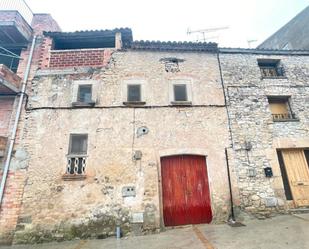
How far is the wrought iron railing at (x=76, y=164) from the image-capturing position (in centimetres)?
673

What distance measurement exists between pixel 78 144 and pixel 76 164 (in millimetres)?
736

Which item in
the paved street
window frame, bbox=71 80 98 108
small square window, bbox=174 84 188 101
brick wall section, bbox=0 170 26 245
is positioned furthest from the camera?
small square window, bbox=174 84 188 101

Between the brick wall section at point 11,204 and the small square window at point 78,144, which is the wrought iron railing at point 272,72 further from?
the brick wall section at point 11,204

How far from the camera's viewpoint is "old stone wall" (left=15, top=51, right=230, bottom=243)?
6246mm

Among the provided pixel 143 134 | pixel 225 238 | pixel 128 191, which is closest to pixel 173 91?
pixel 143 134

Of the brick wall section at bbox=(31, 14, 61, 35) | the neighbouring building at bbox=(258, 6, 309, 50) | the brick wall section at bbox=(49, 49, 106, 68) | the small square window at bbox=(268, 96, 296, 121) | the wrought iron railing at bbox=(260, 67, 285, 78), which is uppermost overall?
the neighbouring building at bbox=(258, 6, 309, 50)

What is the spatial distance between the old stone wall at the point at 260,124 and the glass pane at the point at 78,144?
543cm

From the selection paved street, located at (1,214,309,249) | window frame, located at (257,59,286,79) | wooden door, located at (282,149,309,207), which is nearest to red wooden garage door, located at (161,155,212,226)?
paved street, located at (1,214,309,249)

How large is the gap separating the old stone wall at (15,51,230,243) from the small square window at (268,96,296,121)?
2257mm

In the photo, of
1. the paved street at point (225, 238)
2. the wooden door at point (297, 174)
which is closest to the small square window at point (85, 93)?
the paved street at point (225, 238)

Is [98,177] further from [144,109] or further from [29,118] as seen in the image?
[29,118]

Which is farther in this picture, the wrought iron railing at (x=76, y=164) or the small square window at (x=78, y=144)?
the small square window at (x=78, y=144)

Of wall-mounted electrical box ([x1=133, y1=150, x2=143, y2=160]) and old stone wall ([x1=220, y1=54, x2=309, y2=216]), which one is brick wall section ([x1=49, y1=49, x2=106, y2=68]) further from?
old stone wall ([x1=220, y1=54, x2=309, y2=216])

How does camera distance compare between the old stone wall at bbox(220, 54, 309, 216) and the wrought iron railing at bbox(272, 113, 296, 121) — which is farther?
the wrought iron railing at bbox(272, 113, 296, 121)
